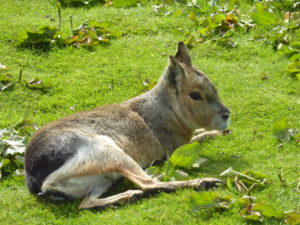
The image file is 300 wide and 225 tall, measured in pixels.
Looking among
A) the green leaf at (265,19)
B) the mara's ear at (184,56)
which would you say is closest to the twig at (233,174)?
the mara's ear at (184,56)

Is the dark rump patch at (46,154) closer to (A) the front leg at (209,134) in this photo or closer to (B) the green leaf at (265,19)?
(A) the front leg at (209,134)

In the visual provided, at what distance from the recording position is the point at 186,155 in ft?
18.4

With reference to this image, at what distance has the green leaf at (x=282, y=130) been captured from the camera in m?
6.16

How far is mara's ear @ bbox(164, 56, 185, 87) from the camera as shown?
20.2 feet

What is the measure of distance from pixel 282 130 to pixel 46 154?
2.39 meters

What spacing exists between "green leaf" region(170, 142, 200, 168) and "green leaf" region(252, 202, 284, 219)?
1.12m

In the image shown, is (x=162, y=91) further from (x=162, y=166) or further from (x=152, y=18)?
(x=152, y=18)

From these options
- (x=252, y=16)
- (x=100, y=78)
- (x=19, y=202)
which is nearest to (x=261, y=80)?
(x=252, y=16)

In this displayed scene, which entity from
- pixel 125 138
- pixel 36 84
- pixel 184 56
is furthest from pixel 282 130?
pixel 36 84

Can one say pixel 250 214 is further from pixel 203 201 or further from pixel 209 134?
pixel 209 134

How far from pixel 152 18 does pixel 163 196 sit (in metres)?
4.92

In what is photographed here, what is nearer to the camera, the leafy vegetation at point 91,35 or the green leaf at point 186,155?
the green leaf at point 186,155

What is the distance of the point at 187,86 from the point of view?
20.5ft

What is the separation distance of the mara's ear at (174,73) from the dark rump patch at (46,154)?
1305 mm
